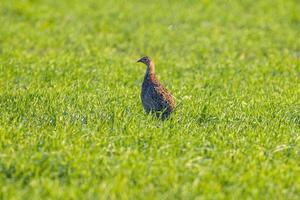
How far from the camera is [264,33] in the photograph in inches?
656

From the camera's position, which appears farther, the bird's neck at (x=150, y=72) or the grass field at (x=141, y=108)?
the bird's neck at (x=150, y=72)

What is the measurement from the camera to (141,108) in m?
9.03

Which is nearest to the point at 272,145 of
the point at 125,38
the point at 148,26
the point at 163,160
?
the point at 163,160

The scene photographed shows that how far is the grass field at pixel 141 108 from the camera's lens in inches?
245

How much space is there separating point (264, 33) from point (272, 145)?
9595 mm

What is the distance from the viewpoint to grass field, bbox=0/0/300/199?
6230 mm

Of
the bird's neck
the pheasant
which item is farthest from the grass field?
the bird's neck

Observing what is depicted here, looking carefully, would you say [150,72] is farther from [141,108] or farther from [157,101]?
[157,101]

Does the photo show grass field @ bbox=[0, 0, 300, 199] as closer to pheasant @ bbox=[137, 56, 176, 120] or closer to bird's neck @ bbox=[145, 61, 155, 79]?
pheasant @ bbox=[137, 56, 176, 120]

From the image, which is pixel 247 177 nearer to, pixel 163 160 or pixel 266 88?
pixel 163 160

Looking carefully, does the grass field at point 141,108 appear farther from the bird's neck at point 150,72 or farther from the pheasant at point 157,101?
the bird's neck at point 150,72

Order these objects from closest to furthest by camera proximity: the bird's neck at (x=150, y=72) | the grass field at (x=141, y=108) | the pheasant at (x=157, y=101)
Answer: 1. the grass field at (x=141, y=108)
2. the pheasant at (x=157, y=101)
3. the bird's neck at (x=150, y=72)

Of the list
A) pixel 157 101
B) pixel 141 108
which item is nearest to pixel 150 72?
pixel 141 108

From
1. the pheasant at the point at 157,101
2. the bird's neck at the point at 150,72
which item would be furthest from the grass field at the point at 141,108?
the bird's neck at the point at 150,72
